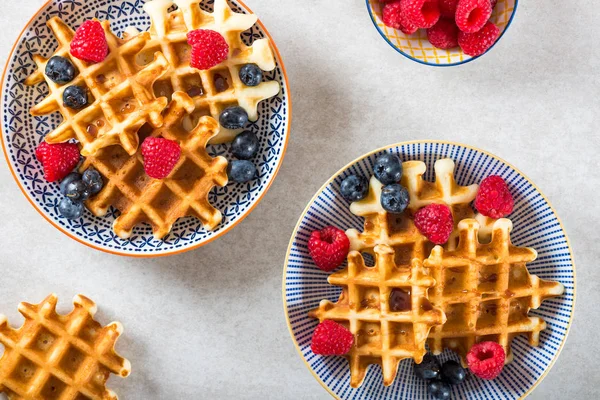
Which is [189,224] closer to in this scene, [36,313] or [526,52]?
[36,313]

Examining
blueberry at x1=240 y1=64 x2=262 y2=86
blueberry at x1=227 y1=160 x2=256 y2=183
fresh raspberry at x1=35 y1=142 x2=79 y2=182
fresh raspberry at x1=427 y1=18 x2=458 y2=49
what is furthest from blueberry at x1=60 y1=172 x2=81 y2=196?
fresh raspberry at x1=427 y1=18 x2=458 y2=49

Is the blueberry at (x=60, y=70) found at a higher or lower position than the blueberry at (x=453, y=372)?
higher

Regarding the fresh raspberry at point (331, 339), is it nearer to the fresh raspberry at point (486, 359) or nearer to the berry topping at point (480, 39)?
the fresh raspberry at point (486, 359)

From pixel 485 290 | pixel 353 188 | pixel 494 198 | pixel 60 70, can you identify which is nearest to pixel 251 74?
pixel 353 188

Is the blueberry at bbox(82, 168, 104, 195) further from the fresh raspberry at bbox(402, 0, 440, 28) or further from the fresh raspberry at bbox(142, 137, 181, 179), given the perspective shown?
the fresh raspberry at bbox(402, 0, 440, 28)

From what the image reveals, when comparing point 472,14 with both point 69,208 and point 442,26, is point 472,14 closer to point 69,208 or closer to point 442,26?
point 442,26

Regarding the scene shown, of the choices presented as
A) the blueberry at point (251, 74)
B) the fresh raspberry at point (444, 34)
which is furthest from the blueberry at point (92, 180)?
the fresh raspberry at point (444, 34)

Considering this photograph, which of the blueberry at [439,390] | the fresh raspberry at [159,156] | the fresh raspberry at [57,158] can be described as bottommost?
the blueberry at [439,390]
